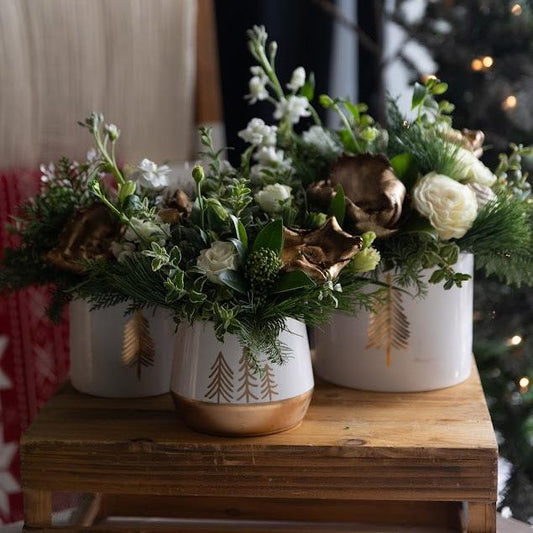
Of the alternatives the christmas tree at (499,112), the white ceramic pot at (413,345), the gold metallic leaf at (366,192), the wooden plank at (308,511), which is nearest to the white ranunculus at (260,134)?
the gold metallic leaf at (366,192)

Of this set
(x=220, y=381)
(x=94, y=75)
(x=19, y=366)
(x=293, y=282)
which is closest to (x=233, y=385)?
(x=220, y=381)

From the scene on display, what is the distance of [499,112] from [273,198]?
29.3 inches

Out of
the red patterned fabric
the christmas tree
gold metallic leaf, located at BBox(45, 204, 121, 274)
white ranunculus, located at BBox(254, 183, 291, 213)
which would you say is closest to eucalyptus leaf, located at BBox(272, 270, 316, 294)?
white ranunculus, located at BBox(254, 183, 291, 213)

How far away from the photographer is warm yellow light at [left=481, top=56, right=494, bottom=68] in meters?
1.39

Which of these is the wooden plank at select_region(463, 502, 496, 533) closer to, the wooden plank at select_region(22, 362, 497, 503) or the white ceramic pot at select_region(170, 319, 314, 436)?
the wooden plank at select_region(22, 362, 497, 503)

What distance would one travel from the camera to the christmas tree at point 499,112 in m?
1.38

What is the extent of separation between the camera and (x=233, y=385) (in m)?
0.76

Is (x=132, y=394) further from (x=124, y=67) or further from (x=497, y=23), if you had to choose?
(x=497, y=23)

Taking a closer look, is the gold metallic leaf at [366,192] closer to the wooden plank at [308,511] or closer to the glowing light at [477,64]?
the wooden plank at [308,511]

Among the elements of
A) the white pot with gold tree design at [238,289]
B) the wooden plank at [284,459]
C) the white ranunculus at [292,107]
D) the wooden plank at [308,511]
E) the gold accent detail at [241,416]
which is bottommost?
the wooden plank at [308,511]

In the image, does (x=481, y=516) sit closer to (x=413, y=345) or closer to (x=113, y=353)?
(x=413, y=345)

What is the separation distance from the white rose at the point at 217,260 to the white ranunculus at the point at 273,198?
0.09m

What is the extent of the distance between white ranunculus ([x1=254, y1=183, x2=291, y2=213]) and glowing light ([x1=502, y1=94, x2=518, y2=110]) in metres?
0.73

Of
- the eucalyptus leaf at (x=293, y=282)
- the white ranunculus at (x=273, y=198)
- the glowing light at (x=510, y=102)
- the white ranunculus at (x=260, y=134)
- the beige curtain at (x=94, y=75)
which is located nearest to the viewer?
the eucalyptus leaf at (x=293, y=282)
